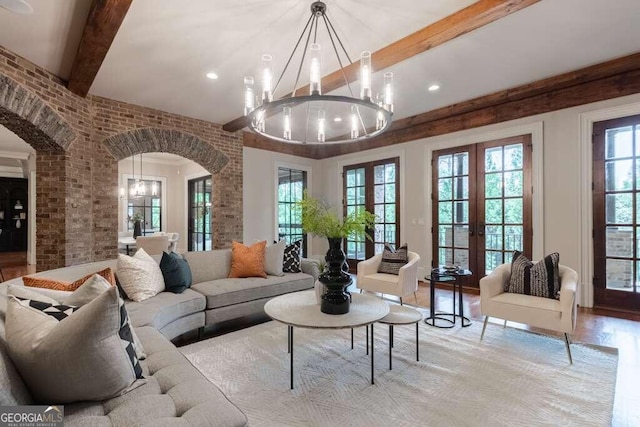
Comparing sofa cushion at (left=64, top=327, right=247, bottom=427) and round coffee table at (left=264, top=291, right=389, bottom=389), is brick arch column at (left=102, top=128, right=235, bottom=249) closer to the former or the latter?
round coffee table at (left=264, top=291, right=389, bottom=389)

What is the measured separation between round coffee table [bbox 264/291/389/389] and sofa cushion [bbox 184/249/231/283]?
1227 millimetres

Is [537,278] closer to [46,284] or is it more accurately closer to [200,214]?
[46,284]

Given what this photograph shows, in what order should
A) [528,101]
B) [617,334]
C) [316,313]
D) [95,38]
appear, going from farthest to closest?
[528,101]
[617,334]
[95,38]
[316,313]

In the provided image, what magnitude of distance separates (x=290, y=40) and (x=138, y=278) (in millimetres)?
2593

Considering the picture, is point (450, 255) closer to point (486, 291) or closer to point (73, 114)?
point (486, 291)

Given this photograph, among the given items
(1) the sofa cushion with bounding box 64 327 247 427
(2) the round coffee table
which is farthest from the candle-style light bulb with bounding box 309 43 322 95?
(1) the sofa cushion with bounding box 64 327 247 427

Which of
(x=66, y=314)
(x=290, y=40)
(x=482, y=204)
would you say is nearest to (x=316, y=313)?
(x=66, y=314)

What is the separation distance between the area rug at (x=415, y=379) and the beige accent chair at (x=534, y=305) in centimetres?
25

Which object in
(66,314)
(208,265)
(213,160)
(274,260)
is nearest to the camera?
(66,314)

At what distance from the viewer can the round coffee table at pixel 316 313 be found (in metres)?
2.15

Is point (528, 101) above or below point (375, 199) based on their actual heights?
above

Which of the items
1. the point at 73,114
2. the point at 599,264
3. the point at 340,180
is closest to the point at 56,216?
the point at 73,114

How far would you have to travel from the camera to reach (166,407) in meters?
1.22

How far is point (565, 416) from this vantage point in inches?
72.7
